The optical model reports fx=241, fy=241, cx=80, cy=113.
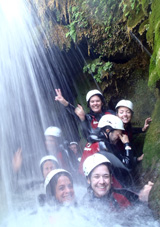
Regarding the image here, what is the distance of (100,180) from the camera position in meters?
3.52

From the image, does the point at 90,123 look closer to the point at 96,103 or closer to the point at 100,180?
the point at 96,103

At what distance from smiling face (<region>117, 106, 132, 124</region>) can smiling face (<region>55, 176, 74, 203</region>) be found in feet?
5.95

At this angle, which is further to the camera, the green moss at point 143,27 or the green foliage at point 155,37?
the green moss at point 143,27

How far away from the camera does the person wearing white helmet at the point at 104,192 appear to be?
3.48m

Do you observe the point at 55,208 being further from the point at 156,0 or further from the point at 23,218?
the point at 156,0

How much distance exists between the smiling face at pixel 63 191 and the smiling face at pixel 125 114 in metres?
1.81

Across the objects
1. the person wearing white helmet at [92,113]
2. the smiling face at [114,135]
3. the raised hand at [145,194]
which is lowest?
the raised hand at [145,194]

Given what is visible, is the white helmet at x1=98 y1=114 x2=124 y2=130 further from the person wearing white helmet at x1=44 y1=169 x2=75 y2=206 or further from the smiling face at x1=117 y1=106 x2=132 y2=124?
the person wearing white helmet at x1=44 y1=169 x2=75 y2=206

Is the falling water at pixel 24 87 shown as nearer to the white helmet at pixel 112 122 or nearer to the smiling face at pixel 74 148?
the smiling face at pixel 74 148

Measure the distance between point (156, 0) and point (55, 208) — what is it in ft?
12.3

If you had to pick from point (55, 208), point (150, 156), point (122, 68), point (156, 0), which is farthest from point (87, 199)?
point (122, 68)

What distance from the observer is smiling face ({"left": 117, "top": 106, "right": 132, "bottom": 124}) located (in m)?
4.96

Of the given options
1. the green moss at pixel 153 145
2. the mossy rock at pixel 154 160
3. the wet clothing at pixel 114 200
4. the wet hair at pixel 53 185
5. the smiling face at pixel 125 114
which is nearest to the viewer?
the mossy rock at pixel 154 160

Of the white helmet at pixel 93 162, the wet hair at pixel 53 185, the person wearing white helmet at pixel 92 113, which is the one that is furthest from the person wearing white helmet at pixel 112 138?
the wet hair at pixel 53 185
